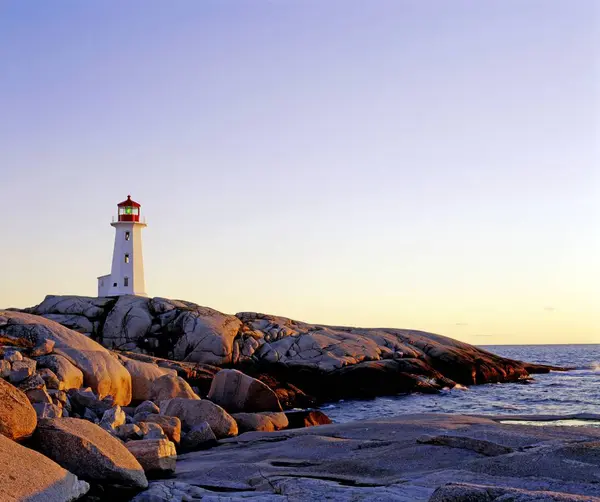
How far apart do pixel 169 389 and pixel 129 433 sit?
6.75 m

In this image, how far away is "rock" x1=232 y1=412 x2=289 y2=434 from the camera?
1400 cm

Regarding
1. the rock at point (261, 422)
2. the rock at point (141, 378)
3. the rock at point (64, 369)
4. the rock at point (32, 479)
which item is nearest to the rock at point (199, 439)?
the rock at point (261, 422)

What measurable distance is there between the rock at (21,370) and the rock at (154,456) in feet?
20.0

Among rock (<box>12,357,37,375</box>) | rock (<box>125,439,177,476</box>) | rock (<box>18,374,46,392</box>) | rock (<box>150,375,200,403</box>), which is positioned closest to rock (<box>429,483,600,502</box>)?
rock (<box>125,439,177,476</box>)

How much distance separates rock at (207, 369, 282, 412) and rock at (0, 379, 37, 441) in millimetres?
9789

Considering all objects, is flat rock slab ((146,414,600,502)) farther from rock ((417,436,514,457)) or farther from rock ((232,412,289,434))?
rock ((232,412,289,434))

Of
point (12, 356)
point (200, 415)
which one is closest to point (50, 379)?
point (12, 356)

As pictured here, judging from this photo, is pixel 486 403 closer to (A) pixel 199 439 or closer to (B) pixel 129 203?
(A) pixel 199 439

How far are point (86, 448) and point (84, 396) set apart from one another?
673 cm

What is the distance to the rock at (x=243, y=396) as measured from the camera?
57.1ft

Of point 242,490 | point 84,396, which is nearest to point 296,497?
point 242,490

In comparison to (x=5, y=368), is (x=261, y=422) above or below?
below

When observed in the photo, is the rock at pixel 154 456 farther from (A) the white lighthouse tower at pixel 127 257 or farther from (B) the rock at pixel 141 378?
(A) the white lighthouse tower at pixel 127 257

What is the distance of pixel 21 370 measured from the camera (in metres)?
14.1
